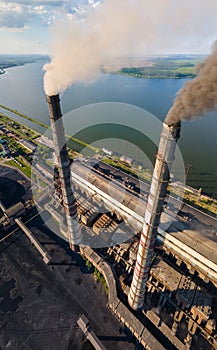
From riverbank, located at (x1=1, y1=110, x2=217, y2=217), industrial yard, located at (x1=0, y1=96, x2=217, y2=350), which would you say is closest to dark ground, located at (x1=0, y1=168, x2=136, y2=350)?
industrial yard, located at (x1=0, y1=96, x2=217, y2=350)

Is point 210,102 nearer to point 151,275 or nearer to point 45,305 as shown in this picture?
point 151,275

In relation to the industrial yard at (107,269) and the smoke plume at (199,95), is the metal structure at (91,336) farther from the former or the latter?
the smoke plume at (199,95)

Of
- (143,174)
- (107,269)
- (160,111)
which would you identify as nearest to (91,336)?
(107,269)

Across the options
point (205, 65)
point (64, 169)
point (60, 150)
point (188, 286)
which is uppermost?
point (205, 65)

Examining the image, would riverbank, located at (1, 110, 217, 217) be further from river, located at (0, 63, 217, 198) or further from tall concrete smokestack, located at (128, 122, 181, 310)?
tall concrete smokestack, located at (128, 122, 181, 310)

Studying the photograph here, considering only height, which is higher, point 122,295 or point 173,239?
point 173,239

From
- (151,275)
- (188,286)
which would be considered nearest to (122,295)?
(151,275)
